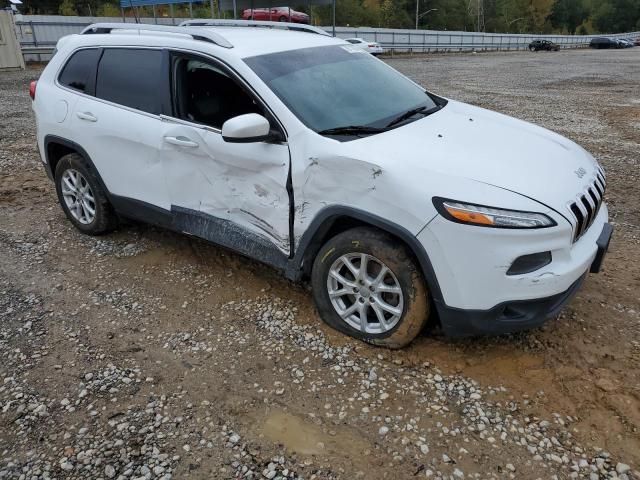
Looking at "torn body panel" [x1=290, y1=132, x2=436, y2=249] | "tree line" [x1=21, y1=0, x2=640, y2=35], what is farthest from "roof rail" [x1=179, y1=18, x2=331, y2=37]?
"tree line" [x1=21, y1=0, x2=640, y2=35]

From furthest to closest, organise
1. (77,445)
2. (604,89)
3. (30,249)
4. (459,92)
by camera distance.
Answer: (604,89)
(459,92)
(30,249)
(77,445)

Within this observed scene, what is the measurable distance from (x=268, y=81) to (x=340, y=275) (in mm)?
1313

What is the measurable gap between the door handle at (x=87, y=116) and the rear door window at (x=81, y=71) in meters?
0.18

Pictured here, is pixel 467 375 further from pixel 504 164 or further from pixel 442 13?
pixel 442 13

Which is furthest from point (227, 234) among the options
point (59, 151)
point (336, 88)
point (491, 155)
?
point (59, 151)

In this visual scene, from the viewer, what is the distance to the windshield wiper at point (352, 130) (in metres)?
3.17

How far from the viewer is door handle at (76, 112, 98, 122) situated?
4234 mm

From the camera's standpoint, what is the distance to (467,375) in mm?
3012

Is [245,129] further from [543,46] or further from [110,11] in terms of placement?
[543,46]

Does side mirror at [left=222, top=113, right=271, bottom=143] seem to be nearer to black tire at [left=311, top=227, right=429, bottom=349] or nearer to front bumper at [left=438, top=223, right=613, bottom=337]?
black tire at [left=311, top=227, right=429, bottom=349]

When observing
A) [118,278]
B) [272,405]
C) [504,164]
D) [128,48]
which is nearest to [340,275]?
[272,405]

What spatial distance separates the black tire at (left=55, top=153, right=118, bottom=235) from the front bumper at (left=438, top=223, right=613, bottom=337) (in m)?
3.12

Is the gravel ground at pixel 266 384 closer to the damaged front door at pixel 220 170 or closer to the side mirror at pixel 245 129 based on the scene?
the damaged front door at pixel 220 170

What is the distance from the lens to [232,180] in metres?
3.50
